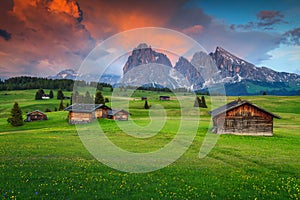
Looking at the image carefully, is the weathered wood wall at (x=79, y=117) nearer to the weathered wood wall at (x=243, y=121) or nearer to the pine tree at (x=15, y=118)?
the pine tree at (x=15, y=118)

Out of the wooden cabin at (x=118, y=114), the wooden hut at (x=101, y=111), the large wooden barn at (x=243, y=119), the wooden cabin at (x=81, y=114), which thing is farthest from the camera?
the wooden cabin at (x=118, y=114)

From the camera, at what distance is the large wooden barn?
168 feet

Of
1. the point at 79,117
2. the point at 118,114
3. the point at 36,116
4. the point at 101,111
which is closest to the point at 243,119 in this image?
the point at 79,117

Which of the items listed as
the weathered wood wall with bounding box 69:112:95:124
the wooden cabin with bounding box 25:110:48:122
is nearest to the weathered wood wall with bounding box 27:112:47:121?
the wooden cabin with bounding box 25:110:48:122

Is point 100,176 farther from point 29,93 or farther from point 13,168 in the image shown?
point 29,93

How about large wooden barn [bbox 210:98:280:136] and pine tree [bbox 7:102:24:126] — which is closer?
large wooden barn [bbox 210:98:280:136]

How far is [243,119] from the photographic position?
169 feet

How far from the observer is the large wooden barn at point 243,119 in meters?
51.1

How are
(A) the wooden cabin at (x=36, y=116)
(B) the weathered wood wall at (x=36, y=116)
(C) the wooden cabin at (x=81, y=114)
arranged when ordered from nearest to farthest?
(C) the wooden cabin at (x=81, y=114), (B) the weathered wood wall at (x=36, y=116), (A) the wooden cabin at (x=36, y=116)

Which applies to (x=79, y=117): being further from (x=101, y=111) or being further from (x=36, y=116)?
(x=36, y=116)

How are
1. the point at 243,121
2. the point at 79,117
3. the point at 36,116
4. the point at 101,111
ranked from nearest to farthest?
the point at 243,121, the point at 79,117, the point at 101,111, the point at 36,116

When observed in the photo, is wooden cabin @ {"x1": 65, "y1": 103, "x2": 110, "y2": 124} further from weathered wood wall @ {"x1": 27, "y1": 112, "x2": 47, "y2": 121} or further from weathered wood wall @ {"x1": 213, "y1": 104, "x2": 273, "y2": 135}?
weathered wood wall @ {"x1": 213, "y1": 104, "x2": 273, "y2": 135}

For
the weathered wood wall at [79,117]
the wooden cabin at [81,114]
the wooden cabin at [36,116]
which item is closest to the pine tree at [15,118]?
the wooden cabin at [81,114]

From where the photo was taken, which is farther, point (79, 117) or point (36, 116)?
point (36, 116)
